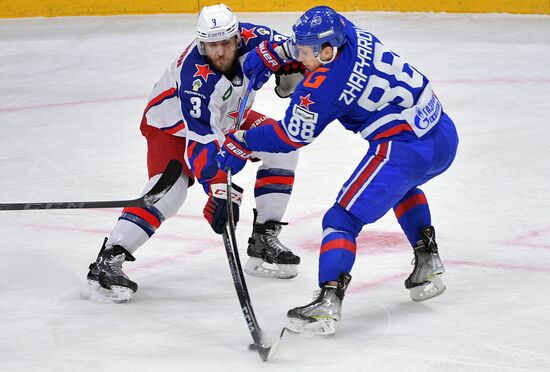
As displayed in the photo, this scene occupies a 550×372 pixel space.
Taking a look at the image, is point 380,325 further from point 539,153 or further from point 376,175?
point 539,153

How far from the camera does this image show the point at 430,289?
11.2ft

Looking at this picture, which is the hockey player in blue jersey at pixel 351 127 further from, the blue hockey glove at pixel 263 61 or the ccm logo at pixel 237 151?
the blue hockey glove at pixel 263 61

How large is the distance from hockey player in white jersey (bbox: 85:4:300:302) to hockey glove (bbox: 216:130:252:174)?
0.13 meters

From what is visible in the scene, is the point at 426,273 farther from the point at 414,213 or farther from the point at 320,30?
the point at 320,30

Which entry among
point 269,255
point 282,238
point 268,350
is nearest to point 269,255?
point 269,255

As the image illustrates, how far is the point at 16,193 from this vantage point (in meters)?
4.75

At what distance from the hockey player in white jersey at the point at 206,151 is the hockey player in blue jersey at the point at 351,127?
0.22 m

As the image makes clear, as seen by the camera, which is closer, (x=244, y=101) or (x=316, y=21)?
(x=316, y=21)

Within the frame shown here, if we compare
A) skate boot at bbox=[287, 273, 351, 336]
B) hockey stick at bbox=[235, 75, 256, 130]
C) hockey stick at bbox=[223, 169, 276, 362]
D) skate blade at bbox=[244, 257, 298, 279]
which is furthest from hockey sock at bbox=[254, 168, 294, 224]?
skate boot at bbox=[287, 273, 351, 336]

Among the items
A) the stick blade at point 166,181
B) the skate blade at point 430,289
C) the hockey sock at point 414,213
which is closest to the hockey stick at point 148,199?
the stick blade at point 166,181

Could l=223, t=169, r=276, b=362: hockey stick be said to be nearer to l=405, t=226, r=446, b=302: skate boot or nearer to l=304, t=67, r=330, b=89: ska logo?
l=304, t=67, r=330, b=89: ska logo

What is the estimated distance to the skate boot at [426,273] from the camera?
3408 mm

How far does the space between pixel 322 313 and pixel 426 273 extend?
47 centimetres

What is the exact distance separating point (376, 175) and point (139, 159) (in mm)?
2322
